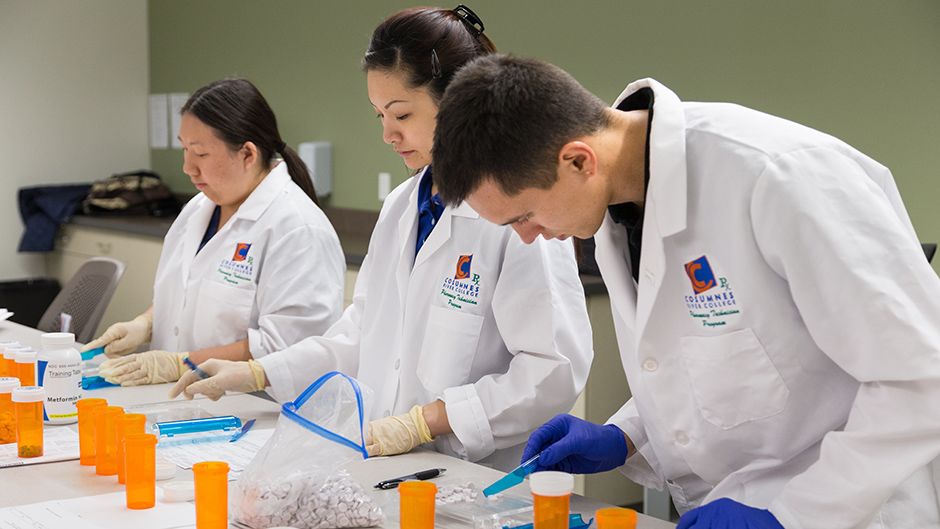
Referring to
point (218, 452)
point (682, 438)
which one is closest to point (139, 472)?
point (218, 452)

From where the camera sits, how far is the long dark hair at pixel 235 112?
2.63 meters

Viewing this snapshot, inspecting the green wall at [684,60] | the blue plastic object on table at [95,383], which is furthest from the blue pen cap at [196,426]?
the green wall at [684,60]

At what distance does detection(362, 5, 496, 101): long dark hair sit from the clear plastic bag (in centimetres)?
63

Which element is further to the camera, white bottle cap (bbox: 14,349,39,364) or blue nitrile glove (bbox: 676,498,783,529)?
white bottle cap (bbox: 14,349,39,364)

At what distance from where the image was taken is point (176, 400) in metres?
2.23

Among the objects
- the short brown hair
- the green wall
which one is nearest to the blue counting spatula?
the short brown hair

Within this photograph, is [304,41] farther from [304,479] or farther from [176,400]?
[304,479]

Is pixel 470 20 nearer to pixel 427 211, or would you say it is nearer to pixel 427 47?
pixel 427 47

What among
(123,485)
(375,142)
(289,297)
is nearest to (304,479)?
(123,485)

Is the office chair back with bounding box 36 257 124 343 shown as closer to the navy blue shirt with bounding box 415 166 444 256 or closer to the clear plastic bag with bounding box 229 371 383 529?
the navy blue shirt with bounding box 415 166 444 256

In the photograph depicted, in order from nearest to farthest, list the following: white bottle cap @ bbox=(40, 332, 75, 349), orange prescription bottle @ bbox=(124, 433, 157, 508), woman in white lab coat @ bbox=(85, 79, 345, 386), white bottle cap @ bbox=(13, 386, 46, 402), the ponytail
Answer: orange prescription bottle @ bbox=(124, 433, 157, 508)
white bottle cap @ bbox=(13, 386, 46, 402)
white bottle cap @ bbox=(40, 332, 75, 349)
woman in white lab coat @ bbox=(85, 79, 345, 386)
the ponytail

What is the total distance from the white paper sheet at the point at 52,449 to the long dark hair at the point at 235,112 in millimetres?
914

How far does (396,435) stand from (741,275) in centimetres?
72

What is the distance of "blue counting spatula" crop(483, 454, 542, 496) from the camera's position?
5.16 ft
